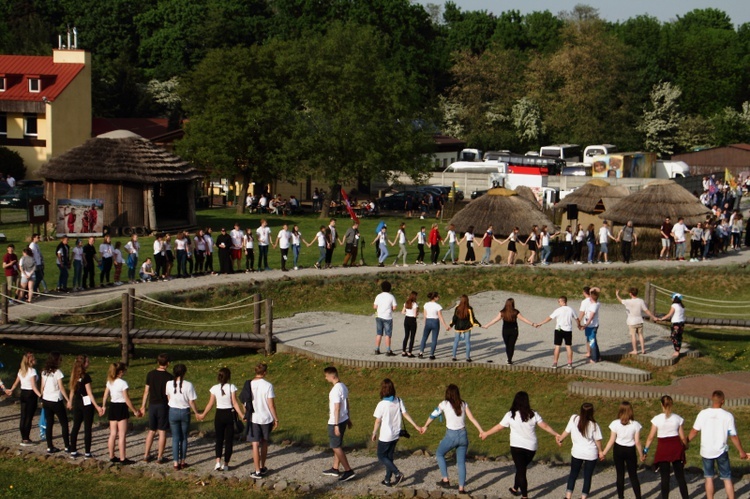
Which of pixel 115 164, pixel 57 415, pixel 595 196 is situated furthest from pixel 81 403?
pixel 595 196

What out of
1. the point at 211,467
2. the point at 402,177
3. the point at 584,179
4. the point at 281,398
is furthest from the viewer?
the point at 402,177

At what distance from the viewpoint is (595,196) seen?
47.4 m

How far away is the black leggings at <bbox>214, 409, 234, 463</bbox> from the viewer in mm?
16542

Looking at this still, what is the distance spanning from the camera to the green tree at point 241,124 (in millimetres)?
54219

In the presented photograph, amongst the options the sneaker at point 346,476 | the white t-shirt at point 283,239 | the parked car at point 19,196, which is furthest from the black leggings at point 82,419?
the parked car at point 19,196

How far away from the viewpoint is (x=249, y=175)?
183 ft

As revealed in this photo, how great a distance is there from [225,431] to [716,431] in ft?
23.5

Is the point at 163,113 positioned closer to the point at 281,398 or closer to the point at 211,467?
the point at 281,398

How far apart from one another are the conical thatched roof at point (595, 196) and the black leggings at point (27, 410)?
108ft

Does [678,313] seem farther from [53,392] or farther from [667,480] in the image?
[53,392]

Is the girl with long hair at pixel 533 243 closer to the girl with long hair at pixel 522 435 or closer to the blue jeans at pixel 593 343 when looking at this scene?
the blue jeans at pixel 593 343

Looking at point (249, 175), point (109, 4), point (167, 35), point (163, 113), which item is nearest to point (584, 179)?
point (249, 175)

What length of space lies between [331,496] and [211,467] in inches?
87.7

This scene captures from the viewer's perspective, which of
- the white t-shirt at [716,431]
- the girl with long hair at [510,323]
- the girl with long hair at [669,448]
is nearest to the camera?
the white t-shirt at [716,431]
